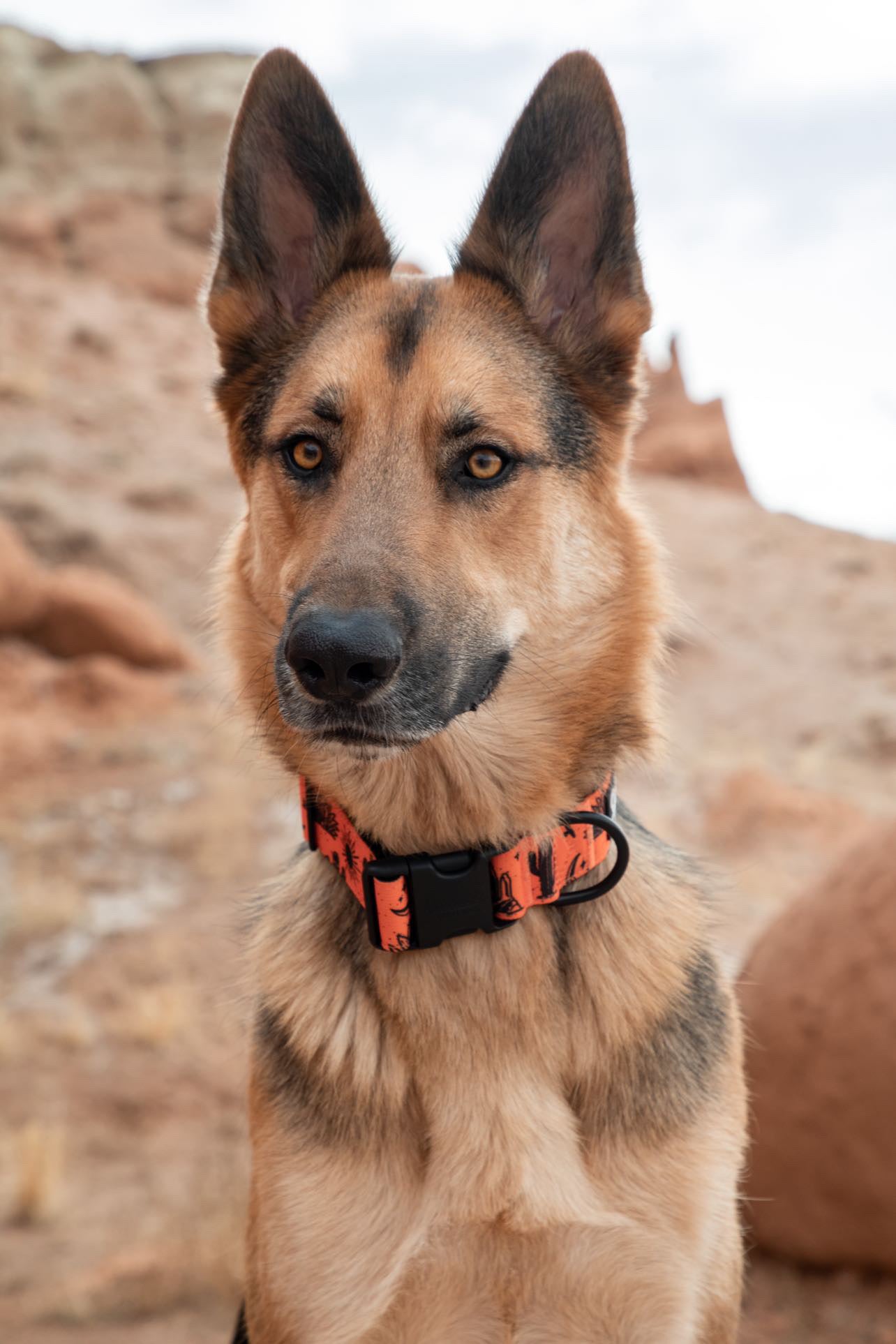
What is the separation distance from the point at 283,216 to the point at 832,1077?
13.2 ft

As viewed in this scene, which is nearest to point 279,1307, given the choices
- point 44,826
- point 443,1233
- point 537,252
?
point 443,1233

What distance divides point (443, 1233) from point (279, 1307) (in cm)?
47

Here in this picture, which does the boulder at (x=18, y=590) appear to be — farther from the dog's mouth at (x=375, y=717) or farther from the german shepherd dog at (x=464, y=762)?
the dog's mouth at (x=375, y=717)

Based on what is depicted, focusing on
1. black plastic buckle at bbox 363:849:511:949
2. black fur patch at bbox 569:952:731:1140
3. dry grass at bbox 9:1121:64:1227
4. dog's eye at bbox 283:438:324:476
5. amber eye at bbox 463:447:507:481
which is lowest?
dry grass at bbox 9:1121:64:1227

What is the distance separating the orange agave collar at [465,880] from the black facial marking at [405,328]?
1.16 meters

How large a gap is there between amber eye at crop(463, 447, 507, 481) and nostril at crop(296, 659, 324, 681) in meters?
0.76

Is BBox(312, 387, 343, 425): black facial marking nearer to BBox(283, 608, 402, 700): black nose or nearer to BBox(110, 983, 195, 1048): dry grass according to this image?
BBox(283, 608, 402, 700): black nose

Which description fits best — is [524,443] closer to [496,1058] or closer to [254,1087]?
[496,1058]

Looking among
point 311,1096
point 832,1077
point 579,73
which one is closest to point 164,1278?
point 832,1077

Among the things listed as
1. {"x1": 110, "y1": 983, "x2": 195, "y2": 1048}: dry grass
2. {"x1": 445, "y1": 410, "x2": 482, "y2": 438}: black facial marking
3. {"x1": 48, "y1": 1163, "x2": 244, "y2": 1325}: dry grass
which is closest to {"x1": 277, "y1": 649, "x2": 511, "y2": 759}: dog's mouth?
{"x1": 445, "y1": 410, "x2": 482, "y2": 438}: black facial marking

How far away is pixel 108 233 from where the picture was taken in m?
33.7

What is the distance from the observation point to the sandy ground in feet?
17.6

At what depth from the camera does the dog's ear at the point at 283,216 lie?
9.96 feet

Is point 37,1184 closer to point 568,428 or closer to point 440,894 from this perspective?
point 440,894
